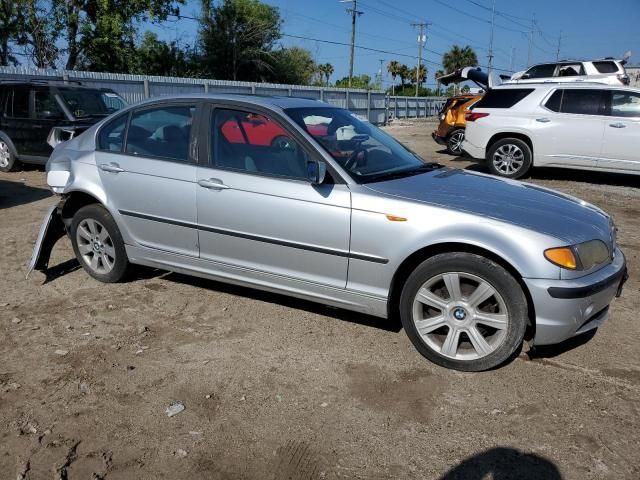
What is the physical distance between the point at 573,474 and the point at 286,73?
39.9m

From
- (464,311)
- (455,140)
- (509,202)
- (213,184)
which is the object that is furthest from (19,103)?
(464,311)

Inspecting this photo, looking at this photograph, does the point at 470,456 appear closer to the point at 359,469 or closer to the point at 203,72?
the point at 359,469

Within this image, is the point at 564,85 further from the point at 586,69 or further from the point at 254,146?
the point at 254,146

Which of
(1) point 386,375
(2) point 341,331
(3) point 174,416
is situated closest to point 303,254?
(2) point 341,331

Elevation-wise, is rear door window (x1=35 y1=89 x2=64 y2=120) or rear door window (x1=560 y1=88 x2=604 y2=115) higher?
rear door window (x1=560 y1=88 x2=604 y2=115)

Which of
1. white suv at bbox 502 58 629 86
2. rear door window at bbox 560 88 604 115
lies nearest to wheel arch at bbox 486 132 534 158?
rear door window at bbox 560 88 604 115

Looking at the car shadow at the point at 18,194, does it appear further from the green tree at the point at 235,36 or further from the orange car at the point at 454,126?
the green tree at the point at 235,36

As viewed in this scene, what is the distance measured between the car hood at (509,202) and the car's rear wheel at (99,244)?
2.29 meters

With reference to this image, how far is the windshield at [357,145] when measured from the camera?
3.83m

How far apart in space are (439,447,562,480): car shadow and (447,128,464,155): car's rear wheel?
1193cm

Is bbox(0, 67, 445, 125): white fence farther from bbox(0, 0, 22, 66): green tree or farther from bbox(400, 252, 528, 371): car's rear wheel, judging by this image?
bbox(0, 0, 22, 66): green tree

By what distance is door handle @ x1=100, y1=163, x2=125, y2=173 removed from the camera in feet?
14.6

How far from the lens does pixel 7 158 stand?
1072cm

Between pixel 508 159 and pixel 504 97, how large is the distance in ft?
3.93
